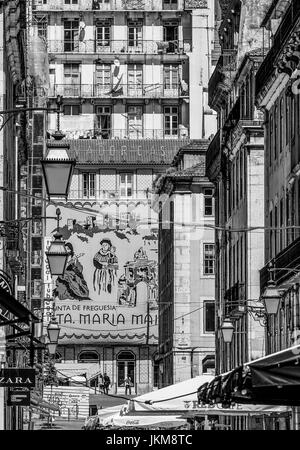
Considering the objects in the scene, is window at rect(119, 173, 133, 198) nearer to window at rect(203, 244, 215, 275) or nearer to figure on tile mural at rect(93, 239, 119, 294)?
figure on tile mural at rect(93, 239, 119, 294)

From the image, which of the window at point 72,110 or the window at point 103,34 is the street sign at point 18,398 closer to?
the window at point 72,110

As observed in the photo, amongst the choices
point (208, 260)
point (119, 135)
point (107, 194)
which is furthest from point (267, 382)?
point (119, 135)

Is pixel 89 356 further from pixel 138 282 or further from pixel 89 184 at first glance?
pixel 89 184

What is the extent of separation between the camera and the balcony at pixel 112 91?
126812mm

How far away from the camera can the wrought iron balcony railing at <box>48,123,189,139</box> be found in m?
125

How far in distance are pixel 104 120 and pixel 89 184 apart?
6806 millimetres

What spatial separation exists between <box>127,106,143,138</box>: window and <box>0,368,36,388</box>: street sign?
92.5 meters

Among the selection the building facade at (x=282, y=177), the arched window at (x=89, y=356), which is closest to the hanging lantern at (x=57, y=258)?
the building facade at (x=282, y=177)

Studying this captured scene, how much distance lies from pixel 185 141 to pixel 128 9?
43.1 ft

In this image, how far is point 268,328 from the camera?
A: 51125 mm

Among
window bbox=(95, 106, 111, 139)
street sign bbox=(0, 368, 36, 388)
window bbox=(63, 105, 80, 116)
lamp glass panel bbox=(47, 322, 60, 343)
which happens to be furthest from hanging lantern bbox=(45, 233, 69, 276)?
window bbox=(63, 105, 80, 116)

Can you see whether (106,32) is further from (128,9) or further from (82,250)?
(82,250)
